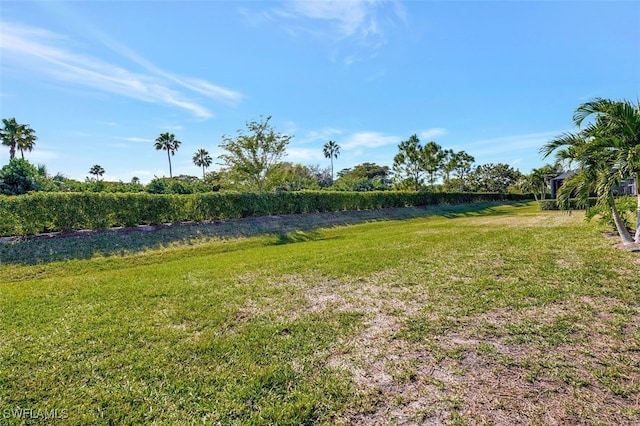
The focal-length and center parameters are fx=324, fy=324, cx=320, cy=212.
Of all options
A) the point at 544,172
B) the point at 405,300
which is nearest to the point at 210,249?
the point at 405,300

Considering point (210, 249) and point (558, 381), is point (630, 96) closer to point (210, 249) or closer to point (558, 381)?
point (558, 381)

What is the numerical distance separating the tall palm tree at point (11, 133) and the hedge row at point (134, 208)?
34815 mm

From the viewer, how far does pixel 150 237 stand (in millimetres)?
12227

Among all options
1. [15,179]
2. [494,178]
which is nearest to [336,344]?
[15,179]

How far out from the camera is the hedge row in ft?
A: 34.1

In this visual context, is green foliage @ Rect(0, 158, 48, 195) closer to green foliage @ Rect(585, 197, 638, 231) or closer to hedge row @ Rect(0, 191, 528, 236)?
hedge row @ Rect(0, 191, 528, 236)

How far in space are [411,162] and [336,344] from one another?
35.2 meters

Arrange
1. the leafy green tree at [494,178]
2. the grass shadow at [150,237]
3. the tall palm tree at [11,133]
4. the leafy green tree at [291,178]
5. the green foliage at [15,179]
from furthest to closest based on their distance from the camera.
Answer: the leafy green tree at [494,178] < the tall palm tree at [11,133] < the leafy green tree at [291,178] < the green foliage at [15,179] < the grass shadow at [150,237]

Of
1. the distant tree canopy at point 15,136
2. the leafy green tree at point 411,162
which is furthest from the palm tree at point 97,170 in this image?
the leafy green tree at point 411,162

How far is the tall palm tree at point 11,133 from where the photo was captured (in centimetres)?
3459

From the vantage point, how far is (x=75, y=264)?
9.30m

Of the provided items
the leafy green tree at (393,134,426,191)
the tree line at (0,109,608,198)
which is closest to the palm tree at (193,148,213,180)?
the tree line at (0,109,608,198)

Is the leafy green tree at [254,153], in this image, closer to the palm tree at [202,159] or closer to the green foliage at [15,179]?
the green foliage at [15,179]

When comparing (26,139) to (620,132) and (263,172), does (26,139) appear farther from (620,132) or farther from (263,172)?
(620,132)
